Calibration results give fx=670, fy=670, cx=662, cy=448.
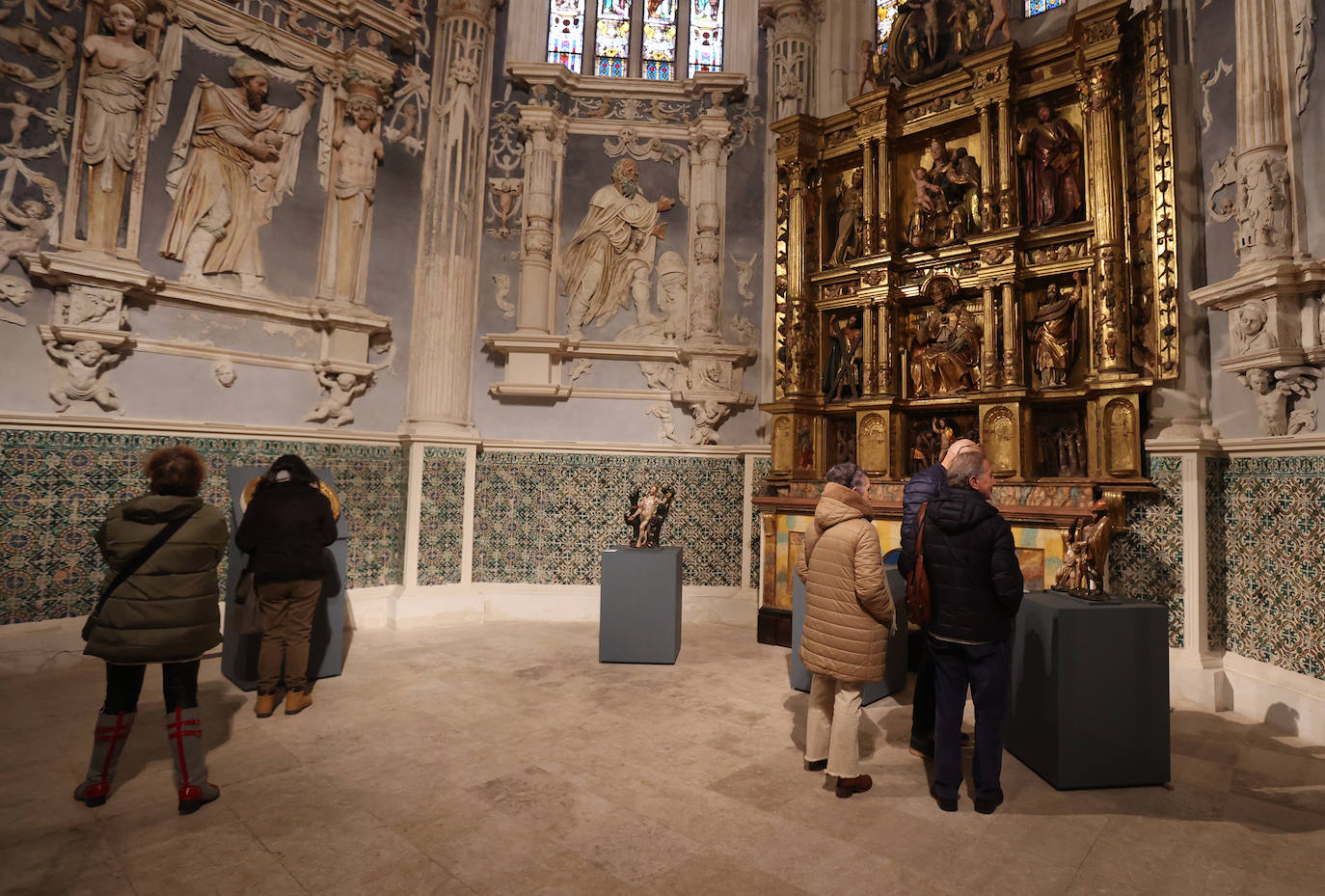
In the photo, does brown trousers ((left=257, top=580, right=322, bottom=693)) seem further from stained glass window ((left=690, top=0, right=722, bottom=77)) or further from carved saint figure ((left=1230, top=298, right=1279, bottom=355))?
stained glass window ((left=690, top=0, right=722, bottom=77))

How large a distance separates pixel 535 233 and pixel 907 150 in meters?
4.40

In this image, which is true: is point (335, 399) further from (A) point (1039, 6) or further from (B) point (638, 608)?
(A) point (1039, 6)

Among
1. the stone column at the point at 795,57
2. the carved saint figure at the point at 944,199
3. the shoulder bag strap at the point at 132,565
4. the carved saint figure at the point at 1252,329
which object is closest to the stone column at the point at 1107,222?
the carved saint figure at the point at 1252,329

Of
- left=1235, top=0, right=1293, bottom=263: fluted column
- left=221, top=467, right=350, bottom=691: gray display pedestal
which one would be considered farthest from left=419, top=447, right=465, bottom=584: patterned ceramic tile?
left=1235, top=0, right=1293, bottom=263: fluted column

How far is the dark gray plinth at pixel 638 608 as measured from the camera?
5.75m

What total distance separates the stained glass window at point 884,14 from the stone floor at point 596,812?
303 inches

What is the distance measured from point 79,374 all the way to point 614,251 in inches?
218

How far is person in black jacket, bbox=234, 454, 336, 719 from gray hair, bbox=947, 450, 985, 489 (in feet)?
12.7

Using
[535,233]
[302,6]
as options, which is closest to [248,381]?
[535,233]

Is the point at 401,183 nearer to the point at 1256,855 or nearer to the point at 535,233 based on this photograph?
the point at 535,233

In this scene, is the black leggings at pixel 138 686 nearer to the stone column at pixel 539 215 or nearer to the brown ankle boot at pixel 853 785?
the brown ankle boot at pixel 853 785

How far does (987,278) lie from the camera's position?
6.48 m

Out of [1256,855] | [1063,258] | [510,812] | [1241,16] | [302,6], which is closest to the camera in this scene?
[1256,855]

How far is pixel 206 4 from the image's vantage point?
21.6ft
